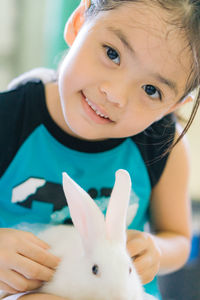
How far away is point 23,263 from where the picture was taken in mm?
513

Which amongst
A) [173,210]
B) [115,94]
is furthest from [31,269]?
[173,210]

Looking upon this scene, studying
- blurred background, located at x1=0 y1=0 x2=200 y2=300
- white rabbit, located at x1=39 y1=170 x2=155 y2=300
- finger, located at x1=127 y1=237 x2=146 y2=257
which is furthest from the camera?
blurred background, located at x1=0 y1=0 x2=200 y2=300

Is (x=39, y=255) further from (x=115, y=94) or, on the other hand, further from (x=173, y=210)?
(x=173, y=210)

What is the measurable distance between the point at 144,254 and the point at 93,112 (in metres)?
0.21

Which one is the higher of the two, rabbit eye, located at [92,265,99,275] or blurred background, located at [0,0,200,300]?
rabbit eye, located at [92,265,99,275]

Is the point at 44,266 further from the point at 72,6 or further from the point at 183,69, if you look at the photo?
the point at 72,6

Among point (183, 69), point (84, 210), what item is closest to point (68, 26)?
point (183, 69)

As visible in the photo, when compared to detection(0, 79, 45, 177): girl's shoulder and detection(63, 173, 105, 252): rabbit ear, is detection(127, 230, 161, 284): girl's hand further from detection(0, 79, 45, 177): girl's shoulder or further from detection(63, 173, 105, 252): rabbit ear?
detection(0, 79, 45, 177): girl's shoulder

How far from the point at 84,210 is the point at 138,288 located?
0.11 meters

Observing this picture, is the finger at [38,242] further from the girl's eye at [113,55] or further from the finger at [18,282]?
the girl's eye at [113,55]

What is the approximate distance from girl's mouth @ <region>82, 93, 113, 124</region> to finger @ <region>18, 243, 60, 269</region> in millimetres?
185

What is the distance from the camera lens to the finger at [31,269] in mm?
498

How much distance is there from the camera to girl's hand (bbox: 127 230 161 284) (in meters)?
0.55

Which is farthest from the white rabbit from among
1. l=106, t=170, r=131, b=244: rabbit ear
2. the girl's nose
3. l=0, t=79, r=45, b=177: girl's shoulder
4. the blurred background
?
the blurred background
